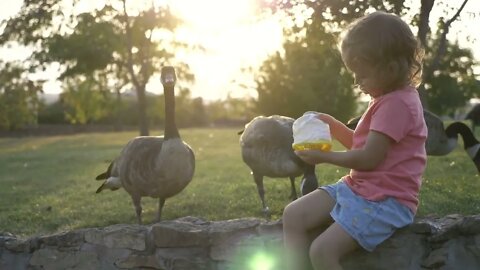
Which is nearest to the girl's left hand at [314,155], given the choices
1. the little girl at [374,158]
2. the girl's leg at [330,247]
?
the little girl at [374,158]

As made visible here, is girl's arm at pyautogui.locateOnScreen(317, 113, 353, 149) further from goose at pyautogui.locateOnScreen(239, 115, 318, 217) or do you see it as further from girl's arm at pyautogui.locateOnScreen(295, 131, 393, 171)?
goose at pyautogui.locateOnScreen(239, 115, 318, 217)

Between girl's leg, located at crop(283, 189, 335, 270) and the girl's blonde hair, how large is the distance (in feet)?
2.50

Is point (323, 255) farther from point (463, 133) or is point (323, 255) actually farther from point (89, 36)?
point (89, 36)

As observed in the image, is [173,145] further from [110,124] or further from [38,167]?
[110,124]

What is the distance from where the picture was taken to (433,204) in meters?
7.88

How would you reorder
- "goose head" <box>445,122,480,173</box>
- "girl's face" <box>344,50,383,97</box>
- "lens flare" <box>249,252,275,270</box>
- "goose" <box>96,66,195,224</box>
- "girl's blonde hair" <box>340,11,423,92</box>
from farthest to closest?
"goose head" <box>445,122,480,173</box> < "goose" <box>96,66,195,224</box> < "lens flare" <box>249,252,275,270</box> < "girl's face" <box>344,50,383,97</box> < "girl's blonde hair" <box>340,11,423,92</box>

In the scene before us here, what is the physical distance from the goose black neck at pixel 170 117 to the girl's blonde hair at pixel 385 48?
160 inches

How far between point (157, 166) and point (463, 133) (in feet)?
15.9

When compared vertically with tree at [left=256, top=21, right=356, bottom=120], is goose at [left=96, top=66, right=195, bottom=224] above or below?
below

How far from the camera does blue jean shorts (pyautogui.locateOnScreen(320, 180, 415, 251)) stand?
347cm

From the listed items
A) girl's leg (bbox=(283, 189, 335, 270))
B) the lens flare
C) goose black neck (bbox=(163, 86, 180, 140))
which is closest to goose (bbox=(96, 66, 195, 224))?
goose black neck (bbox=(163, 86, 180, 140))

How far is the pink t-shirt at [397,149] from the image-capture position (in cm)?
339

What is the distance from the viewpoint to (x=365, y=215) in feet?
11.3

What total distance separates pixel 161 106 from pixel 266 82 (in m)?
10.8
